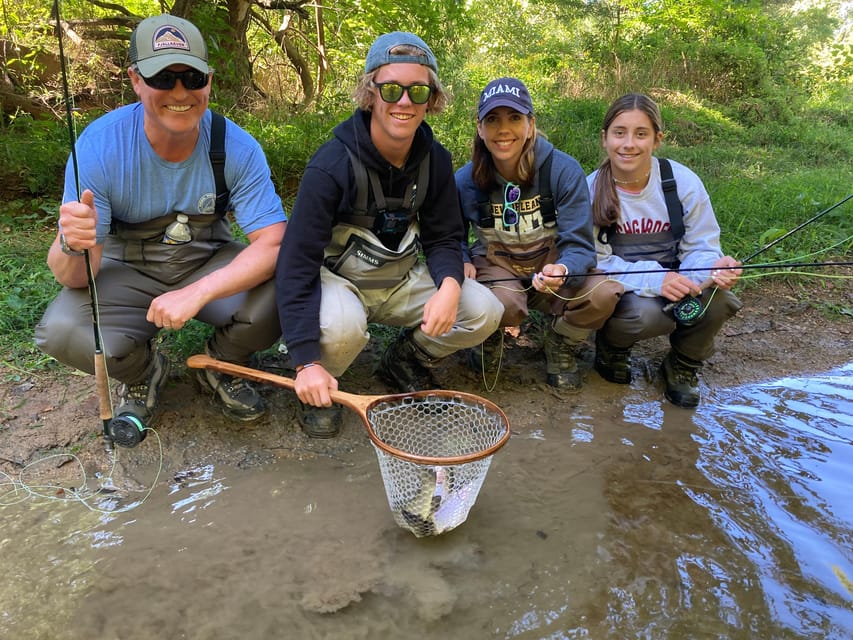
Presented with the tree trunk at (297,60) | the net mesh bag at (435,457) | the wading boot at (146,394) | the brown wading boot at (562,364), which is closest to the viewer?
the net mesh bag at (435,457)

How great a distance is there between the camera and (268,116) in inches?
277

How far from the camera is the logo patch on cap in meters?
2.44

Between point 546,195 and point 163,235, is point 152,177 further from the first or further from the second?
point 546,195

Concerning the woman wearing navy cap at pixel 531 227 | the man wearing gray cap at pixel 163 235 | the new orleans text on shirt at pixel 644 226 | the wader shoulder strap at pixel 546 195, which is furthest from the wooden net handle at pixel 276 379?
the new orleans text on shirt at pixel 644 226

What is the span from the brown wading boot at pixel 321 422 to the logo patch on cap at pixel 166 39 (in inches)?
67.4

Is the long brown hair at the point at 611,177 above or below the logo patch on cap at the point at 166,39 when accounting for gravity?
below

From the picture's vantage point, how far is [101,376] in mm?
2496

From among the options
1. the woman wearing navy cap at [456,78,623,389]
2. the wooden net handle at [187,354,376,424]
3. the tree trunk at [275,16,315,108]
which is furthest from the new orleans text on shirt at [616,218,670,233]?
the tree trunk at [275,16,315,108]

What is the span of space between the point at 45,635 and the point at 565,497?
197 centimetres

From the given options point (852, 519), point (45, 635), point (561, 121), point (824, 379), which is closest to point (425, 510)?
point (45, 635)

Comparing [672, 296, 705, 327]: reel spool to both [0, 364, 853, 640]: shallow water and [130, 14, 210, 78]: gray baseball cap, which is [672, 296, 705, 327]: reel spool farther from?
[130, 14, 210, 78]: gray baseball cap

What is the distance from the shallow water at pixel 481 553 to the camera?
6.54ft

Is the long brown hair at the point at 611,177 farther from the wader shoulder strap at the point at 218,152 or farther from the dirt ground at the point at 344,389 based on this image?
the wader shoulder strap at the point at 218,152

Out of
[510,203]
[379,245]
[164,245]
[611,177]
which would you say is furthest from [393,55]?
[611,177]
